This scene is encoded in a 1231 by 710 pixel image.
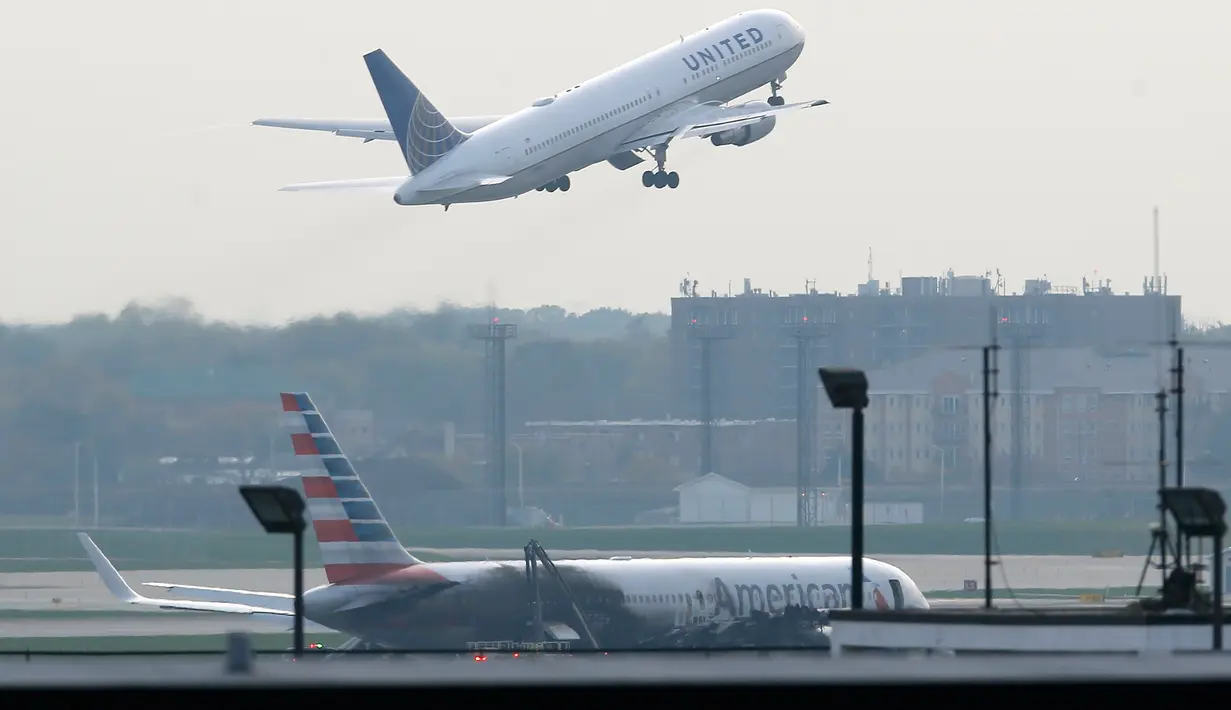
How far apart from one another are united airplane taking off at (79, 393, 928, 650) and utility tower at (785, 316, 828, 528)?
50493mm

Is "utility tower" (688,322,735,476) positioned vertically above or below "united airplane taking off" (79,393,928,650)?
above

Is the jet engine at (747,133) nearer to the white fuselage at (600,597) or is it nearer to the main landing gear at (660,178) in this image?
the main landing gear at (660,178)

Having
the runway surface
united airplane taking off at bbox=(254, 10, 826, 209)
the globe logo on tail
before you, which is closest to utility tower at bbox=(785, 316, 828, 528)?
the runway surface

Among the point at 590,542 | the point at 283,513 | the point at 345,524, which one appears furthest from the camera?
the point at 590,542

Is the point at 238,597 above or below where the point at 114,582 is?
below

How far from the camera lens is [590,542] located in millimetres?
91500

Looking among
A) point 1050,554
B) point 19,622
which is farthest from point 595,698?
point 1050,554

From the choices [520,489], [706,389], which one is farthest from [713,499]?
[520,489]

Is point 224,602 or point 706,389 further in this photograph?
point 706,389

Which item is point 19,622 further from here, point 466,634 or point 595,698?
point 595,698

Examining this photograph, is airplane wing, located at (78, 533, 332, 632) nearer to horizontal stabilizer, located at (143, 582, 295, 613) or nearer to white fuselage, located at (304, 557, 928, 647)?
Answer: horizontal stabilizer, located at (143, 582, 295, 613)

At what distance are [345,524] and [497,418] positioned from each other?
4701cm

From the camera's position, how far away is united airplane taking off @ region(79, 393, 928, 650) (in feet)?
136

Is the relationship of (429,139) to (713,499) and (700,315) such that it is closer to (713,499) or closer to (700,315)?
(713,499)
